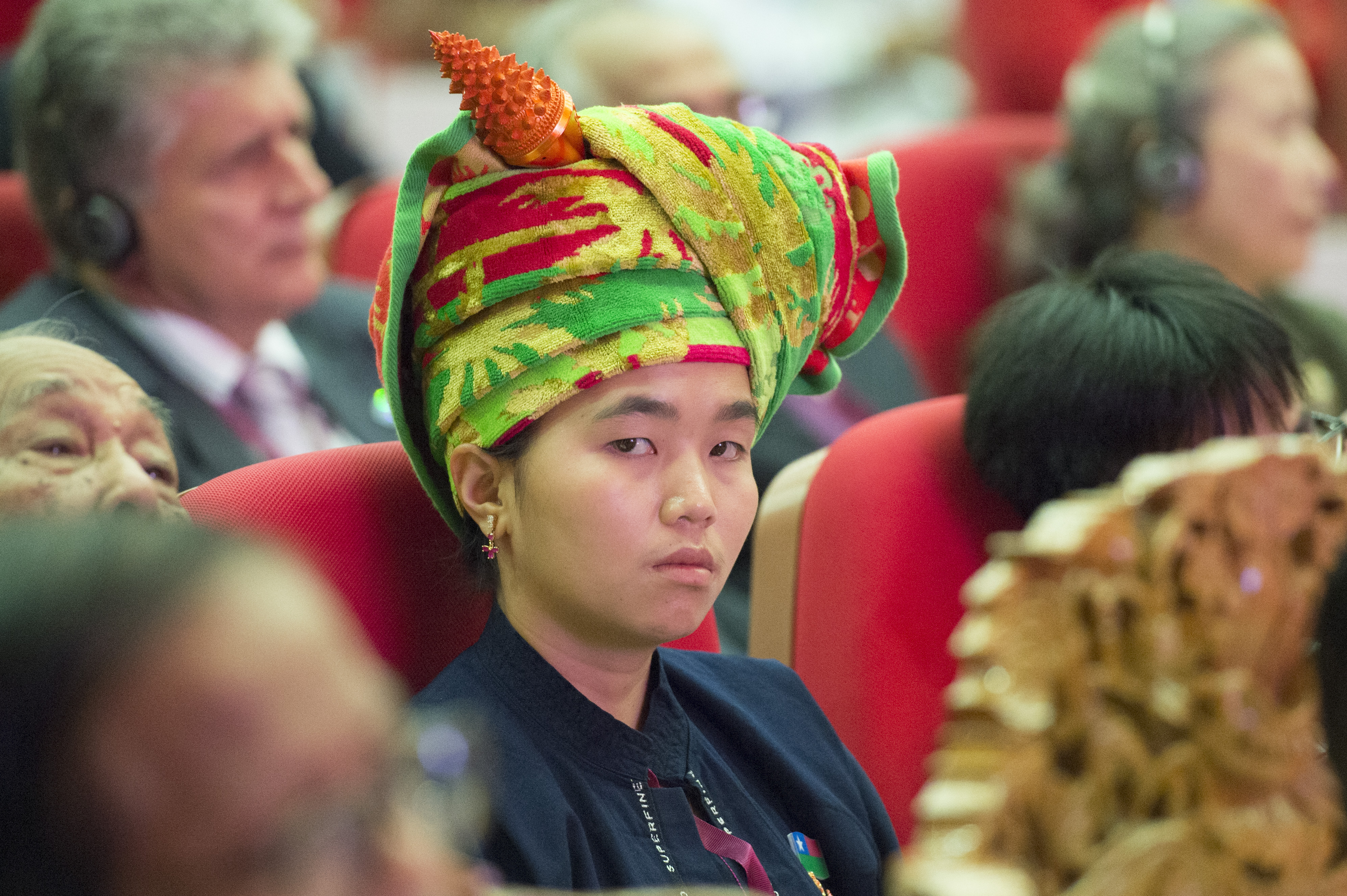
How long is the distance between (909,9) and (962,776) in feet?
13.9

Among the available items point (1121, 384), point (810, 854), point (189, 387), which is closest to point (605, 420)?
point (810, 854)

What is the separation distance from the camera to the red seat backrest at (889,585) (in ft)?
4.35

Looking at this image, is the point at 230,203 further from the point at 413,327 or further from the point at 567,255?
the point at 567,255

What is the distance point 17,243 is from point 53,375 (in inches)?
44.0

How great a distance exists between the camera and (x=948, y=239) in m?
2.40

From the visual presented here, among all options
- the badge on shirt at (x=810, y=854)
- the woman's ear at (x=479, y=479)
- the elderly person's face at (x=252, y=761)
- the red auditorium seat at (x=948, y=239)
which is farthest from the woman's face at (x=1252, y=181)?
the elderly person's face at (x=252, y=761)

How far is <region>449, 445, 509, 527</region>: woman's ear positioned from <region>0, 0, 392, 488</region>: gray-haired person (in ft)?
2.30

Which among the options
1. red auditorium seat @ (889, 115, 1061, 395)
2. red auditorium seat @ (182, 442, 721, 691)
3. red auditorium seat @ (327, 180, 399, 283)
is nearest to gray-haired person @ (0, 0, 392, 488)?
red auditorium seat @ (327, 180, 399, 283)

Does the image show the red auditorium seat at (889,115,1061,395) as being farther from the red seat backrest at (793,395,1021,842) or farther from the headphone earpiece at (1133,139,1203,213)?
the red seat backrest at (793,395,1021,842)

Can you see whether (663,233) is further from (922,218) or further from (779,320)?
(922,218)

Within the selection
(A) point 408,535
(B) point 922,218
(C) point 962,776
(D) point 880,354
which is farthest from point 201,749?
(B) point 922,218

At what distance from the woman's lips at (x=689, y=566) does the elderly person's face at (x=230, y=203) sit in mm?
1022

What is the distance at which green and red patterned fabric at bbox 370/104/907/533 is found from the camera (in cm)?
100

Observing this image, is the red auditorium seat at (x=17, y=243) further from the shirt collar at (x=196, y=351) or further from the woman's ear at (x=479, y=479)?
the woman's ear at (x=479, y=479)
